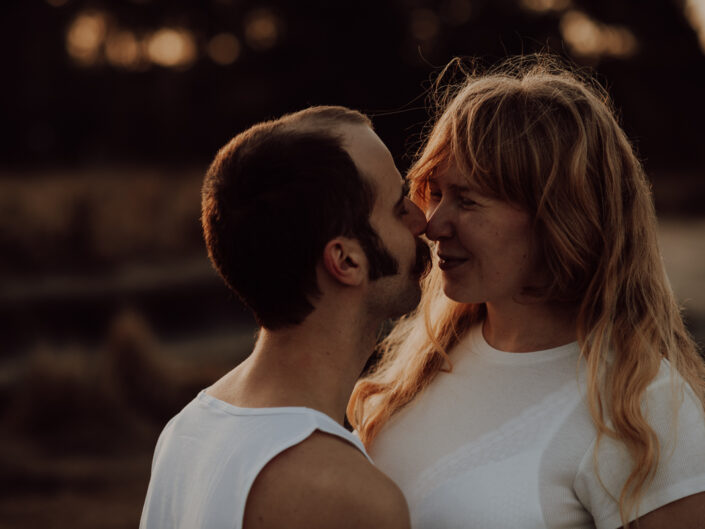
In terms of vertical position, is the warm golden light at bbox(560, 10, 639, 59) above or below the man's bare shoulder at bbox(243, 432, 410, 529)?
below

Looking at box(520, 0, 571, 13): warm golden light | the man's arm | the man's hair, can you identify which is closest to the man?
the man's hair

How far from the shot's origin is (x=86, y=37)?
11125 mm

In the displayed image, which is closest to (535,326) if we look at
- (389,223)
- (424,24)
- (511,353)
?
(511,353)

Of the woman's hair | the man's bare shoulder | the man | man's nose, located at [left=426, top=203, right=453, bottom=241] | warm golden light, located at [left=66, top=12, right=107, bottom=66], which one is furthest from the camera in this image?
warm golden light, located at [left=66, top=12, right=107, bottom=66]

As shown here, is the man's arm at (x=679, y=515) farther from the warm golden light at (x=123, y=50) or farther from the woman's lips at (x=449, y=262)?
the warm golden light at (x=123, y=50)

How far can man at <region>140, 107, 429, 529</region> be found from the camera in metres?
1.83

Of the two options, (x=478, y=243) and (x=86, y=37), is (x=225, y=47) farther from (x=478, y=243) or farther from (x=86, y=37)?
(x=478, y=243)

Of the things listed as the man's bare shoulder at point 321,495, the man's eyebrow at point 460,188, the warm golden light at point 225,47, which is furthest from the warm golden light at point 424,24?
the man's bare shoulder at point 321,495

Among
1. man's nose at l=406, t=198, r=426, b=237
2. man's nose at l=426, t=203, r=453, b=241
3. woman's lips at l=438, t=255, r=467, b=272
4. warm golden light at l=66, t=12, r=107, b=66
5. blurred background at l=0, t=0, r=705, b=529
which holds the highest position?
warm golden light at l=66, t=12, r=107, b=66

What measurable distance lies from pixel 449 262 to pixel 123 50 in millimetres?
9832

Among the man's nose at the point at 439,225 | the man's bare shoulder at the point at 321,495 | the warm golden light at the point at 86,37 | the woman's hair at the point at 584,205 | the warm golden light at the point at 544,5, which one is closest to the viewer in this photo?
the man's bare shoulder at the point at 321,495

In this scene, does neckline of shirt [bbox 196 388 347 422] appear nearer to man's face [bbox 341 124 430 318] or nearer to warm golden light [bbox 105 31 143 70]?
man's face [bbox 341 124 430 318]

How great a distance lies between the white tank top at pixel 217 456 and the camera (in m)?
1.77

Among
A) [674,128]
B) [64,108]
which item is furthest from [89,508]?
[674,128]
